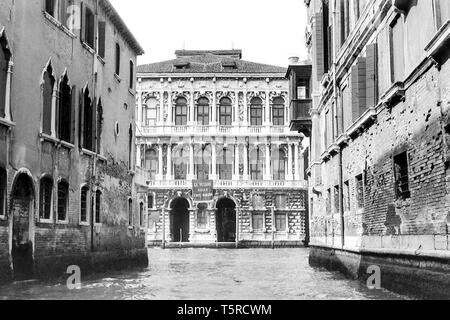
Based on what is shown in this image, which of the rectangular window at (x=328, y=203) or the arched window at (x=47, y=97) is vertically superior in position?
the arched window at (x=47, y=97)

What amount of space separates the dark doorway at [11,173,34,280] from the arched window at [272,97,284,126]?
119 feet

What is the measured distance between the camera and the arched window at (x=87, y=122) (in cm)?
1719

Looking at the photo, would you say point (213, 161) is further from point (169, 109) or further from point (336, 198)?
point (336, 198)

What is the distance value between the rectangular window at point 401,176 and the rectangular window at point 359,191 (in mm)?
2897

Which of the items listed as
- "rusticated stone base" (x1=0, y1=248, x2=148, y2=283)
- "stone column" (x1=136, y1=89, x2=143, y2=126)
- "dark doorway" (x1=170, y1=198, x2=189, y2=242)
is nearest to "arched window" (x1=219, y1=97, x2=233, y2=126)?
"stone column" (x1=136, y1=89, x2=143, y2=126)

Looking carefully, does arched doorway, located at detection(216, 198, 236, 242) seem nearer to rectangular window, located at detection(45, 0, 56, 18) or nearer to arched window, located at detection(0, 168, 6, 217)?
rectangular window, located at detection(45, 0, 56, 18)

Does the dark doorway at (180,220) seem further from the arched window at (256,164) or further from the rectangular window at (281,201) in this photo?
the rectangular window at (281,201)

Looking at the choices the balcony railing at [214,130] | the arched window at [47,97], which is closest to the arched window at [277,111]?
the balcony railing at [214,130]

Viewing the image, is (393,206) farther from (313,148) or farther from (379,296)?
(313,148)

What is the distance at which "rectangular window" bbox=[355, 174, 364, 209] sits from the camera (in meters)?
14.9

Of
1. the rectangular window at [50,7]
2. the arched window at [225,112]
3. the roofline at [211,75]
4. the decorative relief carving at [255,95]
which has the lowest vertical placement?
the rectangular window at [50,7]

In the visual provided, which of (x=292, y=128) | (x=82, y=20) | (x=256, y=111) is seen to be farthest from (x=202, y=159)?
(x=82, y=20)

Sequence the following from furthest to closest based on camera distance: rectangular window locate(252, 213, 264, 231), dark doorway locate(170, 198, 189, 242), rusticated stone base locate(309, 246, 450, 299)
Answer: dark doorway locate(170, 198, 189, 242)
rectangular window locate(252, 213, 264, 231)
rusticated stone base locate(309, 246, 450, 299)
